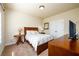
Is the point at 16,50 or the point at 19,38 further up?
the point at 19,38

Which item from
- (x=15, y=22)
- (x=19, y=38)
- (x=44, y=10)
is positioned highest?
(x=44, y=10)

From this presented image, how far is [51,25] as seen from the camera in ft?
5.58

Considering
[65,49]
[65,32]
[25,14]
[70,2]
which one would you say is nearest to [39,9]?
[25,14]

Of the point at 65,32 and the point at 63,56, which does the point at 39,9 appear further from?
the point at 63,56

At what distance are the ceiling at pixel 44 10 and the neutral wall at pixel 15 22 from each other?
9cm

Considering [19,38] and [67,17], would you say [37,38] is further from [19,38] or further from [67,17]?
[67,17]

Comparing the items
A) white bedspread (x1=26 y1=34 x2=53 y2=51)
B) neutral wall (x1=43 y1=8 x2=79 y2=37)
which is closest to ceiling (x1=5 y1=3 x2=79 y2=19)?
neutral wall (x1=43 y1=8 x2=79 y2=37)

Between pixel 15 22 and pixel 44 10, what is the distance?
0.60 m

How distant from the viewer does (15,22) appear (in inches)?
61.9

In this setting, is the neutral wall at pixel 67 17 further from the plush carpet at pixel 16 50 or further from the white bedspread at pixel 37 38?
the plush carpet at pixel 16 50

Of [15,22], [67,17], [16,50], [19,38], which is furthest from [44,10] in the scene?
[16,50]

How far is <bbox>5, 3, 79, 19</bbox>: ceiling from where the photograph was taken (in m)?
1.42

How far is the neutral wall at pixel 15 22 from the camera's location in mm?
1515

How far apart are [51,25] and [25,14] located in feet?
1.90
